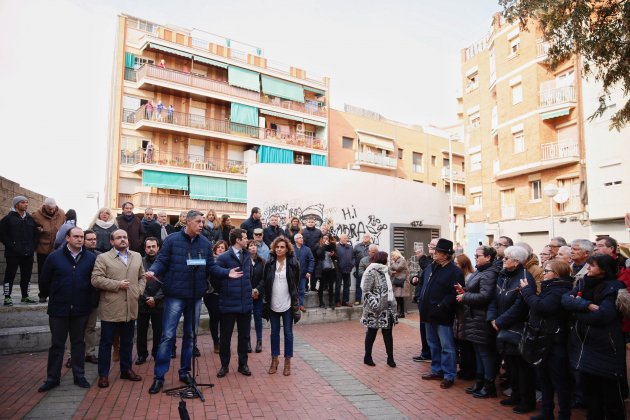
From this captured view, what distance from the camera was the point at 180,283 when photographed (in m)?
5.99

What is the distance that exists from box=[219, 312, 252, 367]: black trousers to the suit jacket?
1.24 m

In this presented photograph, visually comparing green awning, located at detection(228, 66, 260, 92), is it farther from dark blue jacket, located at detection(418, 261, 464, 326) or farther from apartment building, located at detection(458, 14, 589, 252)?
dark blue jacket, located at detection(418, 261, 464, 326)

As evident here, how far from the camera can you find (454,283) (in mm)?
6488

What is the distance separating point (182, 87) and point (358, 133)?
1687 cm

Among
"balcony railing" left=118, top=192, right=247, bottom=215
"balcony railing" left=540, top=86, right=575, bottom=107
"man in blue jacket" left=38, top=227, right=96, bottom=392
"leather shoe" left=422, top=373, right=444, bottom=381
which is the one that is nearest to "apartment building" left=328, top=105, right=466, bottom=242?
"balcony railing" left=118, top=192, right=247, bottom=215

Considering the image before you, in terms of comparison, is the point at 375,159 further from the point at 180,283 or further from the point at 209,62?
the point at 180,283

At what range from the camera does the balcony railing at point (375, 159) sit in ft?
138

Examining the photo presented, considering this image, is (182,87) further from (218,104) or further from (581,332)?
(581,332)

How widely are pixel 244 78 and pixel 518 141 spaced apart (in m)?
20.9

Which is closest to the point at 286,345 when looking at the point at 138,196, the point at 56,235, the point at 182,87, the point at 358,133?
the point at 56,235

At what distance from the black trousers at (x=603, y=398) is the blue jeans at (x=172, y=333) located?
458 centimetres

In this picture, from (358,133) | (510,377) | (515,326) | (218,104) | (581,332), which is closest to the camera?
(581,332)

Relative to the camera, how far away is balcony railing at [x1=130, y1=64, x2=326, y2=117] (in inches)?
1244

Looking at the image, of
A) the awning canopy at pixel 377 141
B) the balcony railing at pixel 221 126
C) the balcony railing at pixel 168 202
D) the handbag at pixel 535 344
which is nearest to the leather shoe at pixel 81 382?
the handbag at pixel 535 344
